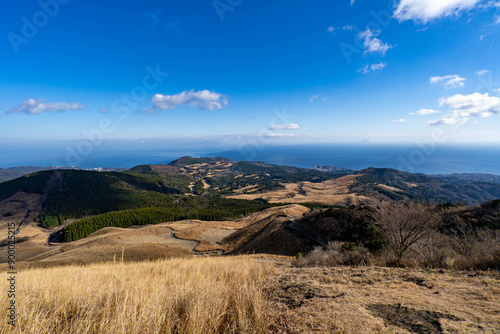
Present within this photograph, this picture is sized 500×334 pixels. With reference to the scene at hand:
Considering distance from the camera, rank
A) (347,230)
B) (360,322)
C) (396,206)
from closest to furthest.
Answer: (360,322), (396,206), (347,230)

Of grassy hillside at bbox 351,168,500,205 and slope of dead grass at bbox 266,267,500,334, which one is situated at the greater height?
slope of dead grass at bbox 266,267,500,334

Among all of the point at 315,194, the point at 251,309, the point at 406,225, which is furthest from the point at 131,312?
the point at 315,194

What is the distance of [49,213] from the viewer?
79625mm

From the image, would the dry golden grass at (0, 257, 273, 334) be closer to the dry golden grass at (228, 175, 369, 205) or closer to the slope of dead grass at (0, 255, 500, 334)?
the slope of dead grass at (0, 255, 500, 334)

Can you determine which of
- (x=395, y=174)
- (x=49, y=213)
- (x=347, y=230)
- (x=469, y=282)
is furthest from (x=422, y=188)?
(x=49, y=213)

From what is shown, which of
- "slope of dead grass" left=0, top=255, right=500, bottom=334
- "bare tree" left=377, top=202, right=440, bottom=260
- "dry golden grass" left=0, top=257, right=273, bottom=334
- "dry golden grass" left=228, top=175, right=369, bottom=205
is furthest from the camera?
"dry golden grass" left=228, top=175, right=369, bottom=205

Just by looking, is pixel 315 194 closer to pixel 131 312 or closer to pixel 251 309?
pixel 251 309

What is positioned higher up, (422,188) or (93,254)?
(93,254)

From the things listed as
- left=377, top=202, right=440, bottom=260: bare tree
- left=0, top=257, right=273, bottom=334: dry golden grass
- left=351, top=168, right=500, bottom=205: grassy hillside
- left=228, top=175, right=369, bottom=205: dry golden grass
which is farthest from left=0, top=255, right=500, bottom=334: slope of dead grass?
left=351, top=168, right=500, bottom=205: grassy hillside

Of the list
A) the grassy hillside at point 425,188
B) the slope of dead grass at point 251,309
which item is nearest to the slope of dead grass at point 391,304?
the slope of dead grass at point 251,309

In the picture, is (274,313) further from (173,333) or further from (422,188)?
(422,188)

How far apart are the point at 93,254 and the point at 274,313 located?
108ft

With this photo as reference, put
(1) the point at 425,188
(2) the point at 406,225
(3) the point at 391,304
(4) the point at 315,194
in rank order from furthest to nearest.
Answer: (1) the point at 425,188 < (4) the point at 315,194 < (2) the point at 406,225 < (3) the point at 391,304

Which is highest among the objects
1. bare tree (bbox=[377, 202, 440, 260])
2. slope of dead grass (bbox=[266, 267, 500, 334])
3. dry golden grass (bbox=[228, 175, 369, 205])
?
slope of dead grass (bbox=[266, 267, 500, 334])
